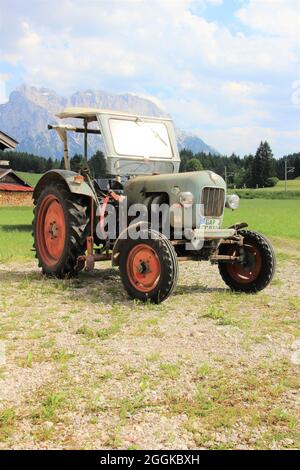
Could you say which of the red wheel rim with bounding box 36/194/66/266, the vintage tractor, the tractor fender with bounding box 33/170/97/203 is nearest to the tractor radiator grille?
the vintage tractor

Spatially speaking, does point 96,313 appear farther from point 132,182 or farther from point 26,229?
point 26,229

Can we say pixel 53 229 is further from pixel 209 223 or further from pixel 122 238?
pixel 209 223

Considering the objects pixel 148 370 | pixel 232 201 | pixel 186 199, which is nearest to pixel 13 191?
pixel 232 201

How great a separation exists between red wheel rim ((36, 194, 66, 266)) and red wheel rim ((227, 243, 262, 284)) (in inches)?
109

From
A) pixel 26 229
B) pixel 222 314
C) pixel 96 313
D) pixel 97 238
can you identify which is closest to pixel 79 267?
pixel 97 238

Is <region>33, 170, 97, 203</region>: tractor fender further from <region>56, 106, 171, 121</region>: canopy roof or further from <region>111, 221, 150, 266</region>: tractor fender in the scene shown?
<region>111, 221, 150, 266</region>: tractor fender

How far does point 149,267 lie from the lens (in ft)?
23.0

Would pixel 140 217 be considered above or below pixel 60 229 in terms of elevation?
above

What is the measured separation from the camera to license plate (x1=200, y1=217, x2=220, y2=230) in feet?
24.7

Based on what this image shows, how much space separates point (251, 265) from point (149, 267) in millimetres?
1939

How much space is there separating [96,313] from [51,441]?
336 cm
